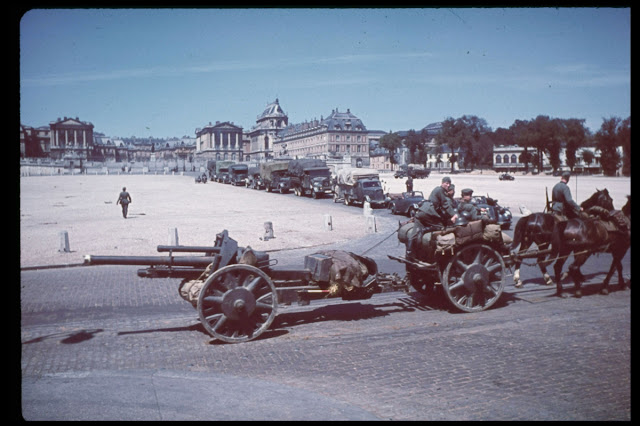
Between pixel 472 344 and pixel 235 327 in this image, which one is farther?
pixel 235 327

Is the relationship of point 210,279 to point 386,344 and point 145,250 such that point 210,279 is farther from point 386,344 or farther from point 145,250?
point 145,250

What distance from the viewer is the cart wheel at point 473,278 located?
29.1 feet

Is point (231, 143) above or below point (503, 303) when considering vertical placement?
above

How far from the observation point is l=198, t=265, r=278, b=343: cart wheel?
25.4 feet

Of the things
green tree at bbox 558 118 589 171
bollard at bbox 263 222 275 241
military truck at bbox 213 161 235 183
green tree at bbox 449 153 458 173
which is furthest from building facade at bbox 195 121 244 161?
green tree at bbox 558 118 589 171

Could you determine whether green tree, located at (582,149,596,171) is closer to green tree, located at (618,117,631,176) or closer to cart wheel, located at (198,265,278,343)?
green tree, located at (618,117,631,176)

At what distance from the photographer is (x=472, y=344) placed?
24.4ft

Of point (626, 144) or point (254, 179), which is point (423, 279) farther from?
point (254, 179)

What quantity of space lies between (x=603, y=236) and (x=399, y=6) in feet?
19.4

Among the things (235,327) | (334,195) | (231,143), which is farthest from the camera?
(231,143)

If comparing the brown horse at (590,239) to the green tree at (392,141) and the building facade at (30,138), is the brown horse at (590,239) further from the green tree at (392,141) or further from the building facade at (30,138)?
the green tree at (392,141)

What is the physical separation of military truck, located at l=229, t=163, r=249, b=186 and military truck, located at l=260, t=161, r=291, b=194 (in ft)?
13.6
